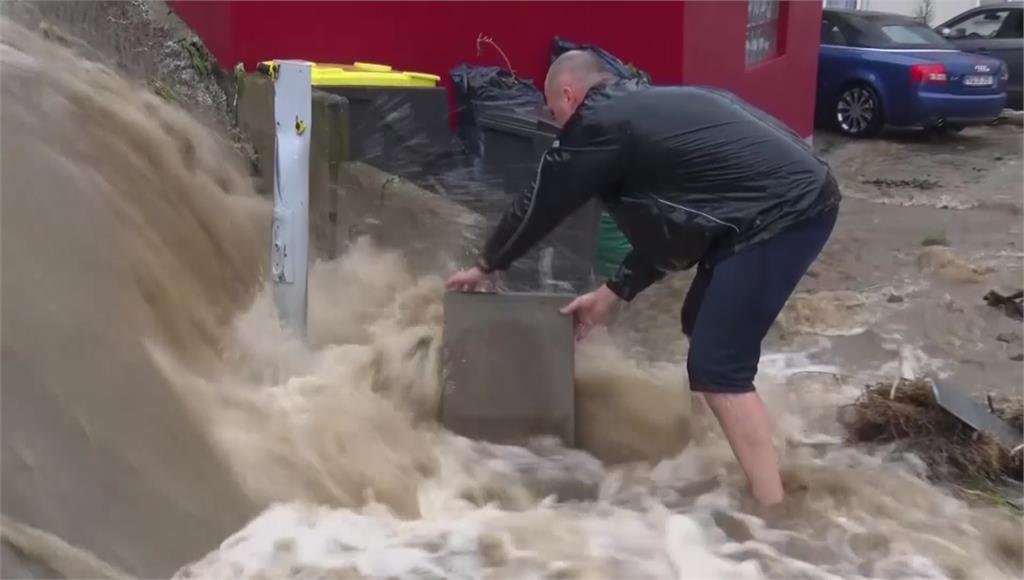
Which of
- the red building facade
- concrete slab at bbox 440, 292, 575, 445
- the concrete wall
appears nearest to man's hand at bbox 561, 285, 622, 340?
concrete slab at bbox 440, 292, 575, 445

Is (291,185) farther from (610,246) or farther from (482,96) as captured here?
(610,246)

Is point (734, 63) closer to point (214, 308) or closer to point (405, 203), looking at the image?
point (405, 203)

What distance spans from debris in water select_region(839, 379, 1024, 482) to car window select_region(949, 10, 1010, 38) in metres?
13.3

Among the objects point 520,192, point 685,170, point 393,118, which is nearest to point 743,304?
point 685,170

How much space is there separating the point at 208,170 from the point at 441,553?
102 inches

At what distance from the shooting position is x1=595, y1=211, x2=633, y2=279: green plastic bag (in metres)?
6.16

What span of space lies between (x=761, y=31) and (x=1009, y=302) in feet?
12.5

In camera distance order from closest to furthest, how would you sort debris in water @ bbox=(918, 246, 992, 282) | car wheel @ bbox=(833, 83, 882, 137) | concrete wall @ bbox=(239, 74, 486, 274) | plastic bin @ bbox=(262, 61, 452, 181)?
concrete wall @ bbox=(239, 74, 486, 274) < plastic bin @ bbox=(262, 61, 452, 181) < debris in water @ bbox=(918, 246, 992, 282) < car wheel @ bbox=(833, 83, 882, 137)

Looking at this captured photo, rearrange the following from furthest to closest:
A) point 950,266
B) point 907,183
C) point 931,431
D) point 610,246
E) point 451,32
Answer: point 907,183, point 950,266, point 451,32, point 610,246, point 931,431

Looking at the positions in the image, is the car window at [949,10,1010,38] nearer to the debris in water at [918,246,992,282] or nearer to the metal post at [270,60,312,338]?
the debris in water at [918,246,992,282]

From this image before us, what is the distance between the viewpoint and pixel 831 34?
47.1 ft

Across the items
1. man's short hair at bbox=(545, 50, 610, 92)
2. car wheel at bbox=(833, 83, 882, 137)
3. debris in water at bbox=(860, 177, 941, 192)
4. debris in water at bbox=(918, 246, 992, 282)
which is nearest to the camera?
man's short hair at bbox=(545, 50, 610, 92)

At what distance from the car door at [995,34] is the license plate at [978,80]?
2.34 metres

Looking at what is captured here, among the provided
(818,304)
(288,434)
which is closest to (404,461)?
(288,434)
